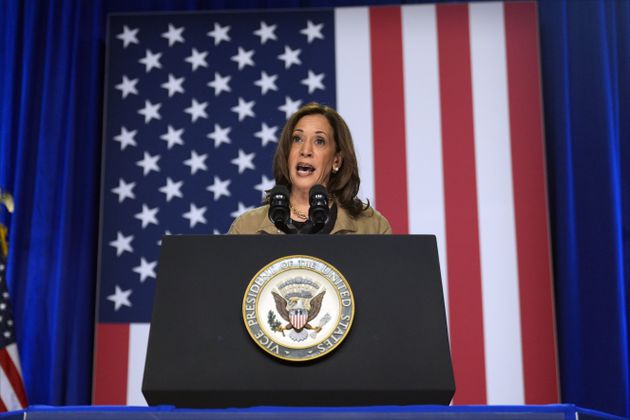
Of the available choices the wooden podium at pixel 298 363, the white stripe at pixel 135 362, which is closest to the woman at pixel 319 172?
the wooden podium at pixel 298 363

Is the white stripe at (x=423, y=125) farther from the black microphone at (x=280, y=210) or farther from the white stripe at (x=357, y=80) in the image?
the black microphone at (x=280, y=210)

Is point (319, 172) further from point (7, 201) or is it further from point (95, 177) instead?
point (95, 177)

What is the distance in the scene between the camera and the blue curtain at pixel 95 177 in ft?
11.5

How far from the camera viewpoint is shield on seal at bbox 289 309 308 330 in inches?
45.2

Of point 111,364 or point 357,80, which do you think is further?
point 357,80

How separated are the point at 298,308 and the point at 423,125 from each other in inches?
108

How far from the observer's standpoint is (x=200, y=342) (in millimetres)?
1136

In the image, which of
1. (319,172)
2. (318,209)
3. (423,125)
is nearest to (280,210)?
(318,209)

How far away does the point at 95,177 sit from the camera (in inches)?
156

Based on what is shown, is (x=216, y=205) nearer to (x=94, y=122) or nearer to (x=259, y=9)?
(x=94, y=122)

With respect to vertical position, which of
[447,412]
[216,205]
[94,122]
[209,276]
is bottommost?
[447,412]

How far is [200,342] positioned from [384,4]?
10.7 ft

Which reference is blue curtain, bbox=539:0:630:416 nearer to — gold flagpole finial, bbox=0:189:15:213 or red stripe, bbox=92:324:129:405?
red stripe, bbox=92:324:129:405

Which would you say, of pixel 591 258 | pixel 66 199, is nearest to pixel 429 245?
pixel 591 258
